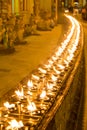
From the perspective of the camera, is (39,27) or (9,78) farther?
(39,27)

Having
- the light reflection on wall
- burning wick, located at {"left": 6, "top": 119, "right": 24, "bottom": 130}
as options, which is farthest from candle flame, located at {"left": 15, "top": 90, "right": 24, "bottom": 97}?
the light reflection on wall

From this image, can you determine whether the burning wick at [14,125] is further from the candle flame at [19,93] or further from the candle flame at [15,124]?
the candle flame at [19,93]

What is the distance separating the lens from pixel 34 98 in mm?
5270

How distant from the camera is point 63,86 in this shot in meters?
5.98

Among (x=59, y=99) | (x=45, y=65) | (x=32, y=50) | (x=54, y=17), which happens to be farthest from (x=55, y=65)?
(x=54, y=17)

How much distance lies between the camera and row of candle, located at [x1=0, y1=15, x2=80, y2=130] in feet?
13.9

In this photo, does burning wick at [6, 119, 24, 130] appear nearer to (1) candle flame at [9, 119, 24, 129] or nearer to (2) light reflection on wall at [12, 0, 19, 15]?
Result: (1) candle flame at [9, 119, 24, 129]

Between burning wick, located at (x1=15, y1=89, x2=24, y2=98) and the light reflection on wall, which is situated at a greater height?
the light reflection on wall

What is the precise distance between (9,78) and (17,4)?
8761 mm

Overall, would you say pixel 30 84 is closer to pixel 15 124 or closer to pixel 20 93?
pixel 20 93

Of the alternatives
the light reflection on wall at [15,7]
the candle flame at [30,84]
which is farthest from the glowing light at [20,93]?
the light reflection on wall at [15,7]

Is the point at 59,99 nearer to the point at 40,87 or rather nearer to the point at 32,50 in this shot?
the point at 40,87

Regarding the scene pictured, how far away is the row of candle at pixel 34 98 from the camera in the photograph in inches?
167

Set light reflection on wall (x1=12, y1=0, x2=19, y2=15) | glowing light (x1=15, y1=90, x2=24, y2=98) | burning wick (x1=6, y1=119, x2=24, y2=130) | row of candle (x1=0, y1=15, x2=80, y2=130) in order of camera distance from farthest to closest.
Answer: light reflection on wall (x1=12, y1=0, x2=19, y2=15)
glowing light (x1=15, y1=90, x2=24, y2=98)
row of candle (x1=0, y1=15, x2=80, y2=130)
burning wick (x1=6, y1=119, x2=24, y2=130)
